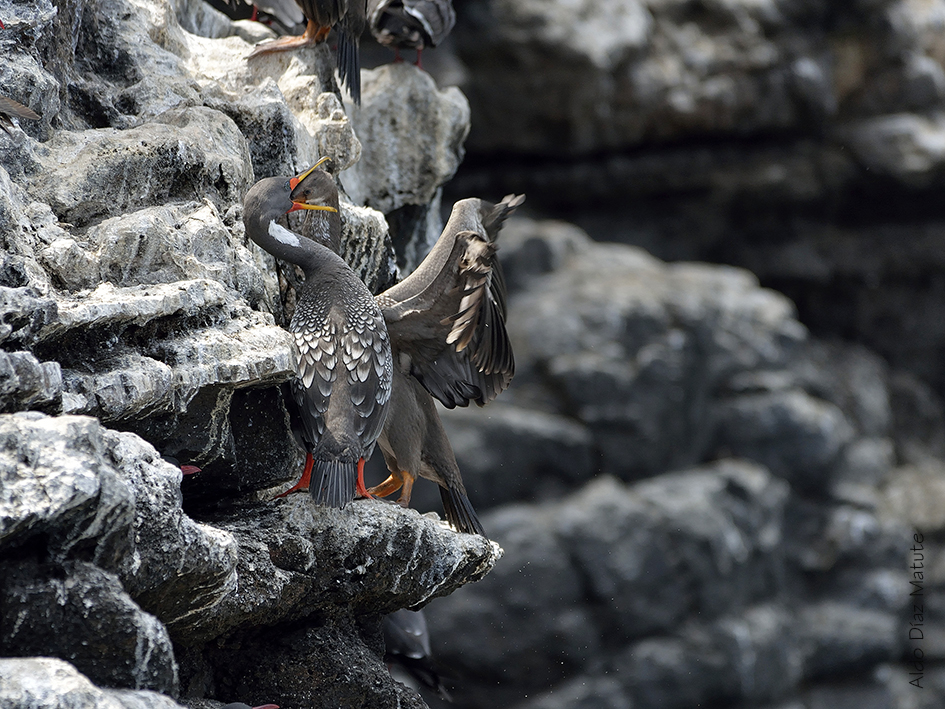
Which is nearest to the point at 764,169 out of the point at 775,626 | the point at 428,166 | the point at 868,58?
the point at 868,58

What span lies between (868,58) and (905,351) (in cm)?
406

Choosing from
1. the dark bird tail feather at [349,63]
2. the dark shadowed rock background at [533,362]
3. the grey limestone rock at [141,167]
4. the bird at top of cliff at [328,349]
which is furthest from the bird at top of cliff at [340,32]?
the bird at top of cliff at [328,349]

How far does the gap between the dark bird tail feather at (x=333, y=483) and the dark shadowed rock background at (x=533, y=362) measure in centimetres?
15

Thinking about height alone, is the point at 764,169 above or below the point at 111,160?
below

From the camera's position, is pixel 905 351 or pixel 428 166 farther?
pixel 905 351

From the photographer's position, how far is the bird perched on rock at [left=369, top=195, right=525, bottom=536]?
3.83 m

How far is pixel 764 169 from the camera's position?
12.9m

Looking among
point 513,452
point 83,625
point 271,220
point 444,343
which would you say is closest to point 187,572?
point 83,625

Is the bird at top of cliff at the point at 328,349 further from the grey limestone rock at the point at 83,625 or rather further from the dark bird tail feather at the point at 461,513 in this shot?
the grey limestone rock at the point at 83,625

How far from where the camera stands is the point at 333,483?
10.9 ft

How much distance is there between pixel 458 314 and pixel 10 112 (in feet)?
5.65

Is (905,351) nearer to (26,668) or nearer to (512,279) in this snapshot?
(512,279)

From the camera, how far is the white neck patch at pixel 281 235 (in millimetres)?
3532

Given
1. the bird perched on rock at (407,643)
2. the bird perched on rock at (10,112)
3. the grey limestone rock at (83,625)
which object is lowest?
the bird perched on rock at (407,643)
